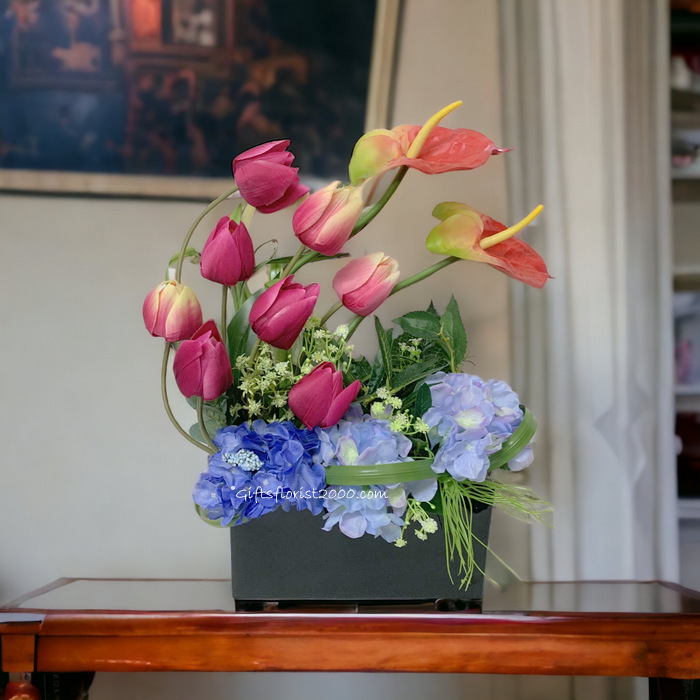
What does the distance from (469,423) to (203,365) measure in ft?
0.88

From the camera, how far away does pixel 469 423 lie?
0.66 m

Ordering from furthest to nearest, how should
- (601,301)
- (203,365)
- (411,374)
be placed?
(601,301) < (411,374) < (203,365)

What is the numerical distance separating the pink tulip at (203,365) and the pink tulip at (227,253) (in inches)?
2.3

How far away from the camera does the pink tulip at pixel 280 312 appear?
636 millimetres

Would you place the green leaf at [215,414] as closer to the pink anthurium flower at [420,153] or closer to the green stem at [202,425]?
the green stem at [202,425]

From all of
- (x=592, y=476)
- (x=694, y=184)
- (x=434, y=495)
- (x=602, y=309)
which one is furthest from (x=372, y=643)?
(x=694, y=184)

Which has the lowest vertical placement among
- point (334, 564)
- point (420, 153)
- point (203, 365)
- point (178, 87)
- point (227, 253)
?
point (334, 564)

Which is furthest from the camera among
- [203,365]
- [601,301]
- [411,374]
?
[601,301]

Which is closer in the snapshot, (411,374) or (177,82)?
(411,374)

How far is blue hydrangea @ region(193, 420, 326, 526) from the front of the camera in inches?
26.0

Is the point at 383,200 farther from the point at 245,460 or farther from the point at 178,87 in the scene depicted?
the point at 178,87

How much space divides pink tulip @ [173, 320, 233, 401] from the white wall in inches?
18.3

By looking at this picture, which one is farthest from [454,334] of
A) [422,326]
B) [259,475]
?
[259,475]

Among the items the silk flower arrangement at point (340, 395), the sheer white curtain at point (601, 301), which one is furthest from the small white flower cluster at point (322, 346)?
the sheer white curtain at point (601, 301)
